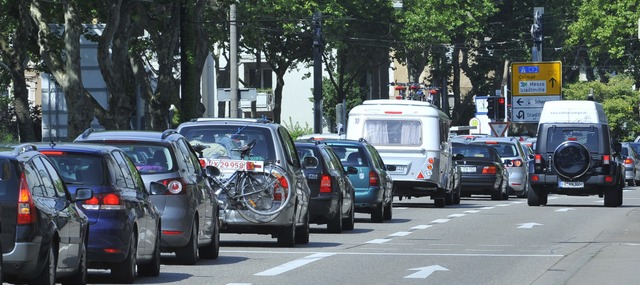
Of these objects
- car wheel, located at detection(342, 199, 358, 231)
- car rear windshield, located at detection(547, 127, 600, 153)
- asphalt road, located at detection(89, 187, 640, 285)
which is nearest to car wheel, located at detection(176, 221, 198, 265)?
asphalt road, located at detection(89, 187, 640, 285)

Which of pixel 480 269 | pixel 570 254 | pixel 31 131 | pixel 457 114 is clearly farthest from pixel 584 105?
pixel 457 114

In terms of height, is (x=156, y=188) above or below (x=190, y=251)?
above

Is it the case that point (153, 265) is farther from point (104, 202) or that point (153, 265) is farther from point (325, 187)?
point (325, 187)

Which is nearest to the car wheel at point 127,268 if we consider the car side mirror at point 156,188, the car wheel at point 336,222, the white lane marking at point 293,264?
the white lane marking at point 293,264

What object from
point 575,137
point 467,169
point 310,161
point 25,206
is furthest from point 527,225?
point 25,206

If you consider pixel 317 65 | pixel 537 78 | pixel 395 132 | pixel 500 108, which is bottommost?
pixel 395 132

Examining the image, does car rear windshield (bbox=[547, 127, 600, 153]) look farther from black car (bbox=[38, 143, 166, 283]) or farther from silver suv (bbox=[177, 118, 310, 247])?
black car (bbox=[38, 143, 166, 283])

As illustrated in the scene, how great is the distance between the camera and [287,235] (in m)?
20.7

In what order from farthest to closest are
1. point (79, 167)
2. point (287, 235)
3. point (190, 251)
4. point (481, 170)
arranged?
point (481, 170) < point (287, 235) < point (190, 251) < point (79, 167)

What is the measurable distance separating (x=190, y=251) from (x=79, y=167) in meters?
2.66

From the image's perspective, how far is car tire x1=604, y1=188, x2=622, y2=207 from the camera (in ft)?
120

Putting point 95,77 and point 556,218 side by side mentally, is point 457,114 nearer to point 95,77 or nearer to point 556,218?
point 95,77

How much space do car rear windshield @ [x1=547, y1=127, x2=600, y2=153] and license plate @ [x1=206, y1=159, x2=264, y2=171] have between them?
58.4ft

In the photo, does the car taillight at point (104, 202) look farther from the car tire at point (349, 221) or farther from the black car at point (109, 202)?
the car tire at point (349, 221)
